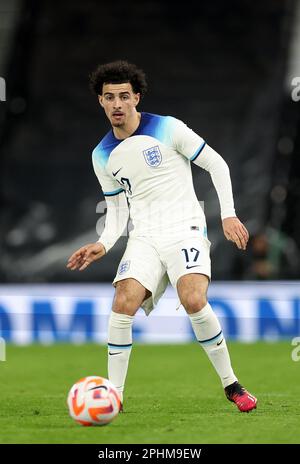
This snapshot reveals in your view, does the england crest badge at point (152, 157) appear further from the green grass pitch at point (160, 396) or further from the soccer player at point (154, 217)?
the green grass pitch at point (160, 396)

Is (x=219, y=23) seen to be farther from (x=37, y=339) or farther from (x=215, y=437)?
(x=215, y=437)

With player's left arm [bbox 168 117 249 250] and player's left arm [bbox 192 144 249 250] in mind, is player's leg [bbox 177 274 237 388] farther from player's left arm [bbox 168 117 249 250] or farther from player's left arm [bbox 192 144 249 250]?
player's left arm [bbox 168 117 249 250]

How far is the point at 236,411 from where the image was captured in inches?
287

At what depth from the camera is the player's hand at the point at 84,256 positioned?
730 cm

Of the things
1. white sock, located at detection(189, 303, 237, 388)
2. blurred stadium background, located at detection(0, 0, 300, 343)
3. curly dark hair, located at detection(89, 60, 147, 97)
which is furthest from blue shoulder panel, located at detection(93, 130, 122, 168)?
blurred stadium background, located at detection(0, 0, 300, 343)

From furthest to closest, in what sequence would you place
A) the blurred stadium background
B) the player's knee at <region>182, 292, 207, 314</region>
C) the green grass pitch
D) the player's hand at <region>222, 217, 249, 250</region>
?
the blurred stadium background → the player's knee at <region>182, 292, 207, 314</region> → the player's hand at <region>222, 217, 249, 250</region> → the green grass pitch

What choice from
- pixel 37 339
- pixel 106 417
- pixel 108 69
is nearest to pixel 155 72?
pixel 37 339

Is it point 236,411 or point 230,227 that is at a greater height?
point 230,227

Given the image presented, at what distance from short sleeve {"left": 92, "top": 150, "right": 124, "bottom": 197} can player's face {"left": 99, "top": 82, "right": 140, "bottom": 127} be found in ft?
1.07

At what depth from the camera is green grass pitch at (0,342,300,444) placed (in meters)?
6.18

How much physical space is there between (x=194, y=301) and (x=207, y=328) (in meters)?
0.24

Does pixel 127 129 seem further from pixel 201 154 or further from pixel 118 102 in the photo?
pixel 201 154

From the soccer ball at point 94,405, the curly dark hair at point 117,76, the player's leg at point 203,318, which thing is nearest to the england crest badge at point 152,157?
the curly dark hair at point 117,76
